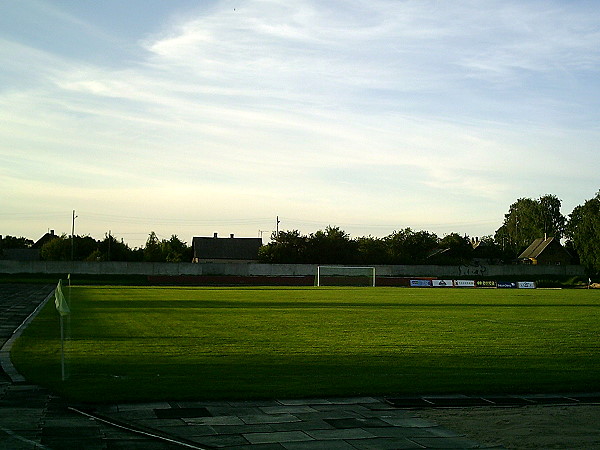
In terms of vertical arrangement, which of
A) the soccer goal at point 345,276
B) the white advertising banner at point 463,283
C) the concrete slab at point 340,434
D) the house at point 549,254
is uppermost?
the house at point 549,254

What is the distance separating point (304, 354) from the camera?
17.7 metres

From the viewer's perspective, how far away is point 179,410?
35.1 feet

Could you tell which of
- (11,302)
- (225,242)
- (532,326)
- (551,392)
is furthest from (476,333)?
(225,242)

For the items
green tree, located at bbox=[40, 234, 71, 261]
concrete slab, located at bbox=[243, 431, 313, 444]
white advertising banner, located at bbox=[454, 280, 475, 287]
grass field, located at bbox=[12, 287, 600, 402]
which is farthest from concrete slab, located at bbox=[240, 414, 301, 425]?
green tree, located at bbox=[40, 234, 71, 261]

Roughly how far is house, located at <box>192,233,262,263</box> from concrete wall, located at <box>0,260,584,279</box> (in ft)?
122

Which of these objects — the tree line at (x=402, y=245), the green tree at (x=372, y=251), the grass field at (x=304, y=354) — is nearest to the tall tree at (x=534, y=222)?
the tree line at (x=402, y=245)

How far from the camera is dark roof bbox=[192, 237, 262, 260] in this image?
12719 cm

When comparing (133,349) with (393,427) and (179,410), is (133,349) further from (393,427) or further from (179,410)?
(393,427)

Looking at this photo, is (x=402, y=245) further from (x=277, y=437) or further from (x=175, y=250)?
(x=277, y=437)

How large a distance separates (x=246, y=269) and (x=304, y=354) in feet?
235

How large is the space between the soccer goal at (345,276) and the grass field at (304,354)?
53133 mm

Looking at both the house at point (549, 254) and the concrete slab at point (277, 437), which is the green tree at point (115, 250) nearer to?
the house at point (549, 254)

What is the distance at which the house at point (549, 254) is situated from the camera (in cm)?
12800

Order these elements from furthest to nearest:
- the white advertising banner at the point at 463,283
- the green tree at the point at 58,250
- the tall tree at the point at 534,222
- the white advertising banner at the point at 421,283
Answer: the tall tree at the point at 534,222 → the green tree at the point at 58,250 → the white advertising banner at the point at 463,283 → the white advertising banner at the point at 421,283
